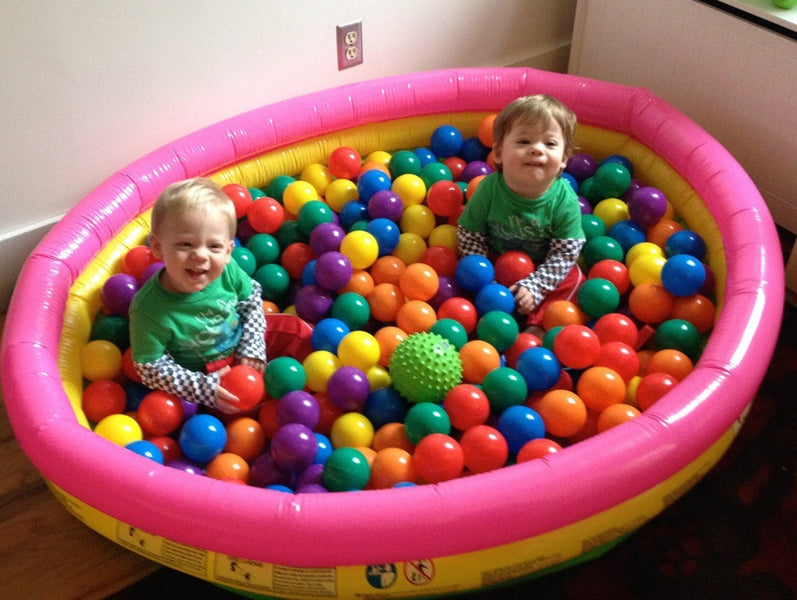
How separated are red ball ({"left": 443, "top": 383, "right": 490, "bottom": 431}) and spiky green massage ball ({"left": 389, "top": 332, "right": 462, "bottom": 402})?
0.03 m

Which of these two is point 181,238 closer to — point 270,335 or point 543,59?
point 270,335

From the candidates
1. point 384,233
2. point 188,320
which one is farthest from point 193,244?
point 384,233

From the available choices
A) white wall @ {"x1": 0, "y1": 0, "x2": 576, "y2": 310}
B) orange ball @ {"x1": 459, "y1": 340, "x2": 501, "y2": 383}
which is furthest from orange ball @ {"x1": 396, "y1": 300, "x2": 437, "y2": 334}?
white wall @ {"x1": 0, "y1": 0, "x2": 576, "y2": 310}

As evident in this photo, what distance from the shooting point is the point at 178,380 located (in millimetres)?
1702

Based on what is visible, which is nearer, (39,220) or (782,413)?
(782,413)

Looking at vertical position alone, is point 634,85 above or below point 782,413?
above

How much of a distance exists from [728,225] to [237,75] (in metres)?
1.37

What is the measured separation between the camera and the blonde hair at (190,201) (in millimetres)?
1569

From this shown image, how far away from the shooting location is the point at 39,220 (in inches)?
87.6

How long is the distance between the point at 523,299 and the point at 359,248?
1.36ft

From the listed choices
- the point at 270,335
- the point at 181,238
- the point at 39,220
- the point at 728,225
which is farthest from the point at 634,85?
the point at 39,220

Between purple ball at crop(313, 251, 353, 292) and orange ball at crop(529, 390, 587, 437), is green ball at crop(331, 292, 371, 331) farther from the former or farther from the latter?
orange ball at crop(529, 390, 587, 437)

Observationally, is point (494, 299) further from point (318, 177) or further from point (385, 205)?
point (318, 177)

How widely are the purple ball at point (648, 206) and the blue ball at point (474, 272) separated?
1.45ft
